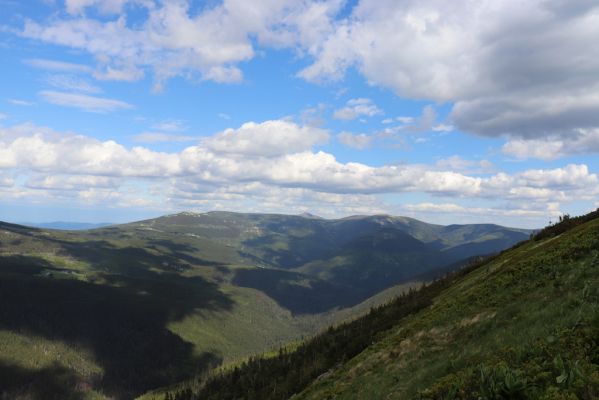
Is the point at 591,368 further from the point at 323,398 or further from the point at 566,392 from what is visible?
the point at 323,398

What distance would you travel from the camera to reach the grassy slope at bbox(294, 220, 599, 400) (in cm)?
1517

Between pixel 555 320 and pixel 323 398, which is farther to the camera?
pixel 323 398

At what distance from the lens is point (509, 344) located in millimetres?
21266

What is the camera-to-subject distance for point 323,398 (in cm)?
3625

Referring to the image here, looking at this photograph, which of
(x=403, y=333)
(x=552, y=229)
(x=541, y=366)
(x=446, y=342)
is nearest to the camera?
(x=541, y=366)

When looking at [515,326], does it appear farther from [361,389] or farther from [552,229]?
[552,229]

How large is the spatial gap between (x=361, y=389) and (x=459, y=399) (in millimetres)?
16296

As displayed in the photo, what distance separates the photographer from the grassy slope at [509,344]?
15172mm

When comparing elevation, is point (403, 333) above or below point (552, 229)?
below

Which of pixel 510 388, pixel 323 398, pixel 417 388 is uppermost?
pixel 510 388

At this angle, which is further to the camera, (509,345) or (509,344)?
(509,344)

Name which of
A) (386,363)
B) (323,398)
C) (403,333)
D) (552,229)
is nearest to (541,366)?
(386,363)

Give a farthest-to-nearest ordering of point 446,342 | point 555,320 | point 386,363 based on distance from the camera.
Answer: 1. point 386,363
2. point 446,342
3. point 555,320

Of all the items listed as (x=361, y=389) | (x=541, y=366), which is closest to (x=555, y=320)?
(x=541, y=366)
